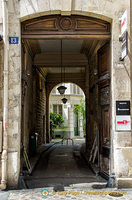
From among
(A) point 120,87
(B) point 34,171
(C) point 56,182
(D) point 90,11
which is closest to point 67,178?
(C) point 56,182

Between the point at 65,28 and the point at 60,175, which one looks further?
the point at 60,175

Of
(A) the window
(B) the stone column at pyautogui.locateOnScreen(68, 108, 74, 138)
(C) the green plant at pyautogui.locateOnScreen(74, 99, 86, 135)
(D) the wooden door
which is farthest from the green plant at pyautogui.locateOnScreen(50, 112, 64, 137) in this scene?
(D) the wooden door

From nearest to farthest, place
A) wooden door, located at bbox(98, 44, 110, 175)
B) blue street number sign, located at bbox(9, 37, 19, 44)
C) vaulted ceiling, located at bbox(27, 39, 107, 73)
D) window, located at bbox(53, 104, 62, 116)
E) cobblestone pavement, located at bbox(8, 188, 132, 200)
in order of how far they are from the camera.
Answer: cobblestone pavement, located at bbox(8, 188, 132, 200) < blue street number sign, located at bbox(9, 37, 19, 44) < wooden door, located at bbox(98, 44, 110, 175) < vaulted ceiling, located at bbox(27, 39, 107, 73) < window, located at bbox(53, 104, 62, 116)

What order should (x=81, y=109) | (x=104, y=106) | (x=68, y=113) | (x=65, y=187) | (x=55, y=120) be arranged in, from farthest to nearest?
(x=68, y=113)
(x=81, y=109)
(x=55, y=120)
(x=104, y=106)
(x=65, y=187)

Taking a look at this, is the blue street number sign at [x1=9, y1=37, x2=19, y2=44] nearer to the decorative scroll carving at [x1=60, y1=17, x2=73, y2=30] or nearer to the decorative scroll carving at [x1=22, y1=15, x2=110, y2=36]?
the decorative scroll carving at [x1=22, y1=15, x2=110, y2=36]

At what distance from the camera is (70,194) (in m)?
5.79

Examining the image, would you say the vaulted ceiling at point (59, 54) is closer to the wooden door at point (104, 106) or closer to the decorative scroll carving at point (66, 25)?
the wooden door at point (104, 106)

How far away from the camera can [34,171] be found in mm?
8500

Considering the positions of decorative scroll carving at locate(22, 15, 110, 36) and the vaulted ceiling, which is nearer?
decorative scroll carving at locate(22, 15, 110, 36)

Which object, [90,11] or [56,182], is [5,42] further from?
[56,182]

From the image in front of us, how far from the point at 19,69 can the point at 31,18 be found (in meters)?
1.38

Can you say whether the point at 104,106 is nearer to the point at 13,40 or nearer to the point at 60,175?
the point at 60,175

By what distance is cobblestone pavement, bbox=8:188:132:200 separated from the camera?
17.9 feet

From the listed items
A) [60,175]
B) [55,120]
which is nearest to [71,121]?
[55,120]
